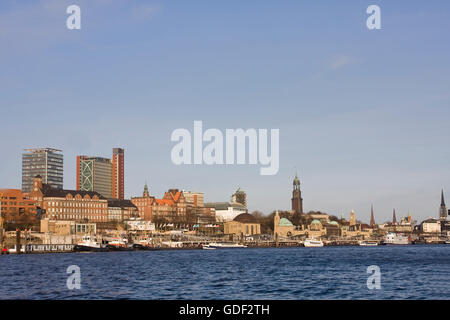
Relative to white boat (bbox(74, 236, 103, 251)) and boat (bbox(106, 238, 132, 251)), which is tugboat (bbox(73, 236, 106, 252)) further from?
boat (bbox(106, 238, 132, 251))

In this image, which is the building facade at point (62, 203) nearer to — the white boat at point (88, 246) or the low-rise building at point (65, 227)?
the low-rise building at point (65, 227)

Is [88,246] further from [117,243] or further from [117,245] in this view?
[117,243]

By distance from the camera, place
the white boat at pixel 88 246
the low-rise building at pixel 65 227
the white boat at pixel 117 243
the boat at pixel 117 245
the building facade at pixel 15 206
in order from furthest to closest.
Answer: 1. the building facade at pixel 15 206
2. the low-rise building at pixel 65 227
3. the white boat at pixel 117 243
4. the boat at pixel 117 245
5. the white boat at pixel 88 246

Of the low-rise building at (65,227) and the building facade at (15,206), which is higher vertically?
the building facade at (15,206)

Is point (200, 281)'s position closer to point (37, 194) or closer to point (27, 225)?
point (27, 225)

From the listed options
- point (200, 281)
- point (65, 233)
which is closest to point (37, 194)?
point (65, 233)

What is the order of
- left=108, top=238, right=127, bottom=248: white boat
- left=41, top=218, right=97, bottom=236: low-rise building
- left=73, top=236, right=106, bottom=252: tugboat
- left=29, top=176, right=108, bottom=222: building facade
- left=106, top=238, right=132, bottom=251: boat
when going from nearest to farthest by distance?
left=73, top=236, right=106, bottom=252: tugboat, left=106, top=238, right=132, bottom=251: boat, left=108, top=238, right=127, bottom=248: white boat, left=41, top=218, right=97, bottom=236: low-rise building, left=29, top=176, right=108, bottom=222: building facade

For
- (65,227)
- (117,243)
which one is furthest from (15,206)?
(117,243)

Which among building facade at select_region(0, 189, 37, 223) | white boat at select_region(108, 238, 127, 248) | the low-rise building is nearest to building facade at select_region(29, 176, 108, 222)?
building facade at select_region(0, 189, 37, 223)

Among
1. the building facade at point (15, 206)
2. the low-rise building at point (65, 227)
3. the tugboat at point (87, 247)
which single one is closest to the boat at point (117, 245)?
the tugboat at point (87, 247)

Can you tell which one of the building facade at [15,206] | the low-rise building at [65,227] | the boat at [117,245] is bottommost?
the boat at [117,245]

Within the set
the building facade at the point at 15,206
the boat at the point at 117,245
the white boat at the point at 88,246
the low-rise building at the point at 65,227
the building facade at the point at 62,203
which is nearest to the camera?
the white boat at the point at 88,246

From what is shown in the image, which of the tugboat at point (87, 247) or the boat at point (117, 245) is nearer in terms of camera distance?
the tugboat at point (87, 247)
